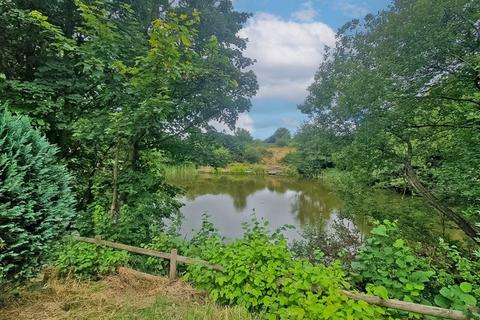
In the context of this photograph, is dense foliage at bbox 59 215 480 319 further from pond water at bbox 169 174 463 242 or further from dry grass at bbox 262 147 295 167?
dry grass at bbox 262 147 295 167

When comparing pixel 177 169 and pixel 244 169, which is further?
pixel 244 169

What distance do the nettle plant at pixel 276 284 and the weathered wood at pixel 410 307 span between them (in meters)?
0.05

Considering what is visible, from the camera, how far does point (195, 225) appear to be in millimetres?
7938

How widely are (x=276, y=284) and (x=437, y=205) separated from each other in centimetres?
386

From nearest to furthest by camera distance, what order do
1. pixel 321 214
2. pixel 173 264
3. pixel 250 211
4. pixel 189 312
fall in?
1. pixel 189 312
2. pixel 173 264
3. pixel 321 214
4. pixel 250 211

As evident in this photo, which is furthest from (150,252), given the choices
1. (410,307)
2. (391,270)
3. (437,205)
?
(437,205)

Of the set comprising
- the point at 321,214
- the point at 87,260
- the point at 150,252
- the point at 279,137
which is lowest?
the point at 321,214

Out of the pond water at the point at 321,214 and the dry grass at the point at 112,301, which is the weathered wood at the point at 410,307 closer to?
the dry grass at the point at 112,301

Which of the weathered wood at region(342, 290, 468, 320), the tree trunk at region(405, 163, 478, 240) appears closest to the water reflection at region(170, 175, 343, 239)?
the tree trunk at region(405, 163, 478, 240)

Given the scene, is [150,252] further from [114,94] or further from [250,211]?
[250,211]

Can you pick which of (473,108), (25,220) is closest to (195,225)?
(25,220)

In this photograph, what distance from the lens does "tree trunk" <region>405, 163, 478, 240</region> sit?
14.4ft

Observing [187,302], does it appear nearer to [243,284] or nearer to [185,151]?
[243,284]

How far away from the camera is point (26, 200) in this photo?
83.6 inches
